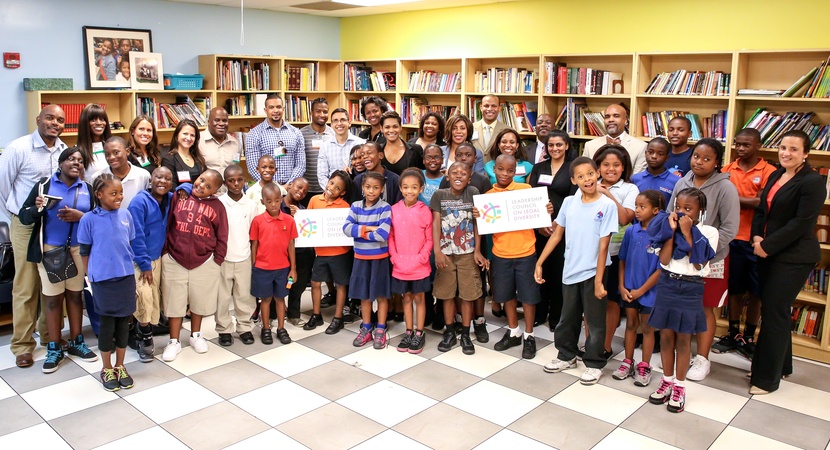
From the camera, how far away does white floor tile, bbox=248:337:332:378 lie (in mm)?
4191

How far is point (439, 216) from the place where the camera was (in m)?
4.36

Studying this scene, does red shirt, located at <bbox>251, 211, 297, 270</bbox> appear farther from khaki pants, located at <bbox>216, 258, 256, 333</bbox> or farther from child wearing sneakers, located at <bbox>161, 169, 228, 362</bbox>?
child wearing sneakers, located at <bbox>161, 169, 228, 362</bbox>

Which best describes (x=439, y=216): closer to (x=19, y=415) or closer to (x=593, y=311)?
(x=593, y=311)

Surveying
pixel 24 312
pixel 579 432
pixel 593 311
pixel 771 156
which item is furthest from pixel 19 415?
pixel 771 156

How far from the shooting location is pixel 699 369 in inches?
161

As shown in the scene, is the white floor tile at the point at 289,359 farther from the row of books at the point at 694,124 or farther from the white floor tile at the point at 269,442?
the row of books at the point at 694,124

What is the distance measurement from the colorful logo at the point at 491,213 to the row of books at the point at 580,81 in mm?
2555

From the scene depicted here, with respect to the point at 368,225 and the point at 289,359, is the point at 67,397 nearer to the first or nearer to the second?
the point at 289,359

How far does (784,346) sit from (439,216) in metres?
2.22

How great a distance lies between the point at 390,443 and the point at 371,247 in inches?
60.5

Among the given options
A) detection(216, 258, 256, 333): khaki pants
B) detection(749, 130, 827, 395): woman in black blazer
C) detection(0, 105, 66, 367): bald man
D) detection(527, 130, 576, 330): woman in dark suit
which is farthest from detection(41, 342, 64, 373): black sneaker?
detection(749, 130, 827, 395): woman in black blazer

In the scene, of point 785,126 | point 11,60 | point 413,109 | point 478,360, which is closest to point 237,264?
point 478,360

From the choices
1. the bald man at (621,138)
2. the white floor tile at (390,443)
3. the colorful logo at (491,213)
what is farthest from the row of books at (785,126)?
the white floor tile at (390,443)

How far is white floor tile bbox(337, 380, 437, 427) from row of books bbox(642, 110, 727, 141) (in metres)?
3.39
